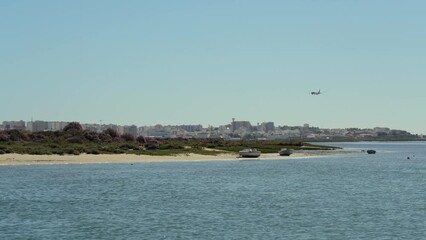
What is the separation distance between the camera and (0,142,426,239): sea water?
3634cm

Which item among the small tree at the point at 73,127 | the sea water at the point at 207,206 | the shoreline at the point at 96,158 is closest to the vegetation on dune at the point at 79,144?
the small tree at the point at 73,127

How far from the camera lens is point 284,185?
222 ft

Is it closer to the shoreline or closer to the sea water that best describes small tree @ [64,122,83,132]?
the shoreline

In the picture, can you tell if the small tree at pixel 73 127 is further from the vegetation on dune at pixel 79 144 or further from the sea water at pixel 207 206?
the sea water at pixel 207 206

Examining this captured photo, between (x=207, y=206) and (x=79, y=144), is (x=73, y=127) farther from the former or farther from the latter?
(x=207, y=206)

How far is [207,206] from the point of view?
4791 centimetres

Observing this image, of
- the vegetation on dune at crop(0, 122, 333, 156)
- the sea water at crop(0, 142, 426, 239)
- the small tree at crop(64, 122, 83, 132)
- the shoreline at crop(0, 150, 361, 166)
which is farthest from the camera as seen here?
the small tree at crop(64, 122, 83, 132)

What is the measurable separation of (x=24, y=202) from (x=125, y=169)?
1589 inches

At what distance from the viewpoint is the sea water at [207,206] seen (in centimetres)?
3634

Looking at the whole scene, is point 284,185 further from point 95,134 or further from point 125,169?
point 95,134

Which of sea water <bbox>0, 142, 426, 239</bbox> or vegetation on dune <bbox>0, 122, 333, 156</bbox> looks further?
vegetation on dune <bbox>0, 122, 333, 156</bbox>

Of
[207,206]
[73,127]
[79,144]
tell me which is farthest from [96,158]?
[207,206]

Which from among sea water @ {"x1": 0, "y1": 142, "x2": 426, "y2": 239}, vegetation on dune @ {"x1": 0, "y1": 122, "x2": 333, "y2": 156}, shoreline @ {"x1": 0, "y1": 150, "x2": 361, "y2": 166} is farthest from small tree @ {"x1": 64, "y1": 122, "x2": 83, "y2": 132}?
sea water @ {"x1": 0, "y1": 142, "x2": 426, "y2": 239}

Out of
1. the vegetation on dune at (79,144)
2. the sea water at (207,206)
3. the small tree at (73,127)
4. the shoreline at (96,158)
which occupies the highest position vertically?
the small tree at (73,127)
